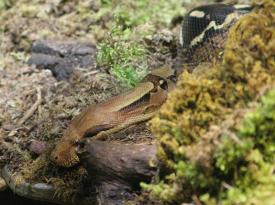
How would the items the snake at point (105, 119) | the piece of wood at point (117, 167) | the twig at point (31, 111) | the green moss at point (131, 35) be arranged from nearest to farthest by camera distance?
the piece of wood at point (117, 167) < the snake at point (105, 119) < the twig at point (31, 111) < the green moss at point (131, 35)

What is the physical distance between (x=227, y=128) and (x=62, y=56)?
132 inches

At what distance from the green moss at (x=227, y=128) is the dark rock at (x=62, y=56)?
269 centimetres

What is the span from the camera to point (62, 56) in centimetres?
505

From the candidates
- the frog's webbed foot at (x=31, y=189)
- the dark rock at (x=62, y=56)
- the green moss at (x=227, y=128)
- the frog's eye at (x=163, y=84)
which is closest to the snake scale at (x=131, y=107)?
the frog's eye at (x=163, y=84)

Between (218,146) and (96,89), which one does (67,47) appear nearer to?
(96,89)

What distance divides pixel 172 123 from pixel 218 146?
30cm

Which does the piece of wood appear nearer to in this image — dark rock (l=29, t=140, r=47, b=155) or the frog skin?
the frog skin

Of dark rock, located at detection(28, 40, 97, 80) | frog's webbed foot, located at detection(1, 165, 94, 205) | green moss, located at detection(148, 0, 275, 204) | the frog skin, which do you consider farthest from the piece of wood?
dark rock, located at detection(28, 40, 97, 80)

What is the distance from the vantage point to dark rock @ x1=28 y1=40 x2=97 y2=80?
4.85 meters

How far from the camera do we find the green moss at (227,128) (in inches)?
73.5

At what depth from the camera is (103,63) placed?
4527 mm

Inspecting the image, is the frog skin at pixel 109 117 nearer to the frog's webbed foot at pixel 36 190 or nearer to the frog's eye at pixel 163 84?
the frog's eye at pixel 163 84

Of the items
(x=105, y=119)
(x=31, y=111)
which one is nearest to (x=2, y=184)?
(x=31, y=111)

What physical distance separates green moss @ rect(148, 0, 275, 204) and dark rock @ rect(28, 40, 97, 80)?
106 inches
